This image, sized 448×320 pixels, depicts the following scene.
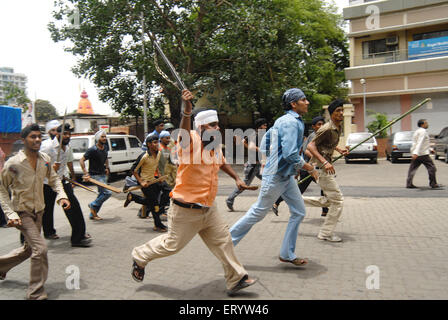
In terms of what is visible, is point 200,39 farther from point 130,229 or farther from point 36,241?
point 36,241

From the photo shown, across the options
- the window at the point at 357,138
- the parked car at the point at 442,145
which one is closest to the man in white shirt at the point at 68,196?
the window at the point at 357,138

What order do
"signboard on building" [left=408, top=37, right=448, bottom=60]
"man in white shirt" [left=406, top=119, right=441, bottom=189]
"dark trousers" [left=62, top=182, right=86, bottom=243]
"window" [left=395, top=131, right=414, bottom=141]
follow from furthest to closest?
A: "signboard on building" [left=408, top=37, right=448, bottom=60] < "window" [left=395, top=131, right=414, bottom=141] < "man in white shirt" [left=406, top=119, right=441, bottom=189] < "dark trousers" [left=62, top=182, right=86, bottom=243]

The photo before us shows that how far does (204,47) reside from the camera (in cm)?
1591

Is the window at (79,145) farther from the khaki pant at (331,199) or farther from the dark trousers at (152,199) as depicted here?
the khaki pant at (331,199)

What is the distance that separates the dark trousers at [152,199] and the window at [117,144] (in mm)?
8182

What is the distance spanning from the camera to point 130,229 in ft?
21.5

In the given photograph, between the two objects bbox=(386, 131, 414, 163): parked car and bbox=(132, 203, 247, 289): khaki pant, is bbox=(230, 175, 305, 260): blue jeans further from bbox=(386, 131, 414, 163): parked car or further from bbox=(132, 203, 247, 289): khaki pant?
bbox=(386, 131, 414, 163): parked car

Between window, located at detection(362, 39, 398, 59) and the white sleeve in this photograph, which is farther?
window, located at detection(362, 39, 398, 59)

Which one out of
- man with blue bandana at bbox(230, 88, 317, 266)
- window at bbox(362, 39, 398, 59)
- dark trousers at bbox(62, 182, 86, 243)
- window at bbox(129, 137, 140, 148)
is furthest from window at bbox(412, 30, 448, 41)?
dark trousers at bbox(62, 182, 86, 243)

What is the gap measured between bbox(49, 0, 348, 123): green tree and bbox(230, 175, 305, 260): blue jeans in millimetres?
11019

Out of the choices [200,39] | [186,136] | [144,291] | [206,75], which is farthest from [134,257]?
[206,75]

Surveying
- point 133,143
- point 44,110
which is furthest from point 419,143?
point 44,110

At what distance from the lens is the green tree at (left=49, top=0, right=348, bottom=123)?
1522cm

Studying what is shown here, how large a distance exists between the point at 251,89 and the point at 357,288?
13.7 meters
